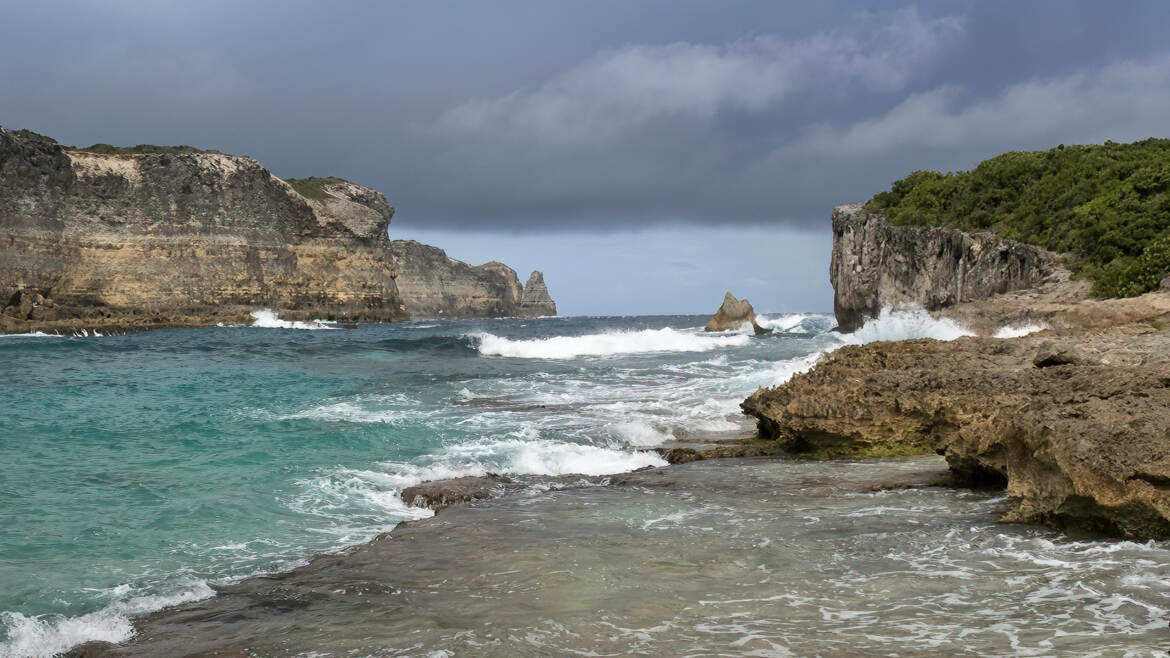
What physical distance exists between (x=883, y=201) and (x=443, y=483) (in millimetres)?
37580

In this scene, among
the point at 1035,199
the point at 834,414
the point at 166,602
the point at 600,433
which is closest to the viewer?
the point at 166,602

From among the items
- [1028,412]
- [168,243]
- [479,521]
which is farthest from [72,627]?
[168,243]

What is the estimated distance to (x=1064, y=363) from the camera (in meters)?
8.15

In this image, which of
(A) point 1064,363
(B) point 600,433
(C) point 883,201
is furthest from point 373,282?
(A) point 1064,363

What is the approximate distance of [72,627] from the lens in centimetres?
472

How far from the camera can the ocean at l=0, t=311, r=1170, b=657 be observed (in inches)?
159

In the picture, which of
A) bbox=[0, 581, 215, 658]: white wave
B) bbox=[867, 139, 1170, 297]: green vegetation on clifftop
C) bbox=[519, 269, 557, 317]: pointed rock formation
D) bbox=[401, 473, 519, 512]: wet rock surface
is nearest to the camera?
bbox=[0, 581, 215, 658]: white wave

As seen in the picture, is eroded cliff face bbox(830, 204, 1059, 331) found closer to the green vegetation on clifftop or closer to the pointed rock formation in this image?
the green vegetation on clifftop

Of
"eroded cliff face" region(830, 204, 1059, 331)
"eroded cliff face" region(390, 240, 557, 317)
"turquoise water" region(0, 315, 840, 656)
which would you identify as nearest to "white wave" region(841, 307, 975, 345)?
"eroded cliff face" region(830, 204, 1059, 331)

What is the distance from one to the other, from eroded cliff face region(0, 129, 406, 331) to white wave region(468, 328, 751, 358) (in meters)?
39.8

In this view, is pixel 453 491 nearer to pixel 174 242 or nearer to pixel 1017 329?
pixel 1017 329

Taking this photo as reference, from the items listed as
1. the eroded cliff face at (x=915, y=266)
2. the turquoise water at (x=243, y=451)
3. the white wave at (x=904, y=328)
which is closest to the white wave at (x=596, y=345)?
the eroded cliff face at (x=915, y=266)

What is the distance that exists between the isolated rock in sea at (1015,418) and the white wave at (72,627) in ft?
20.4

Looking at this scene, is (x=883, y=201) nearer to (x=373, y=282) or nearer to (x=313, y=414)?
(x=313, y=414)
